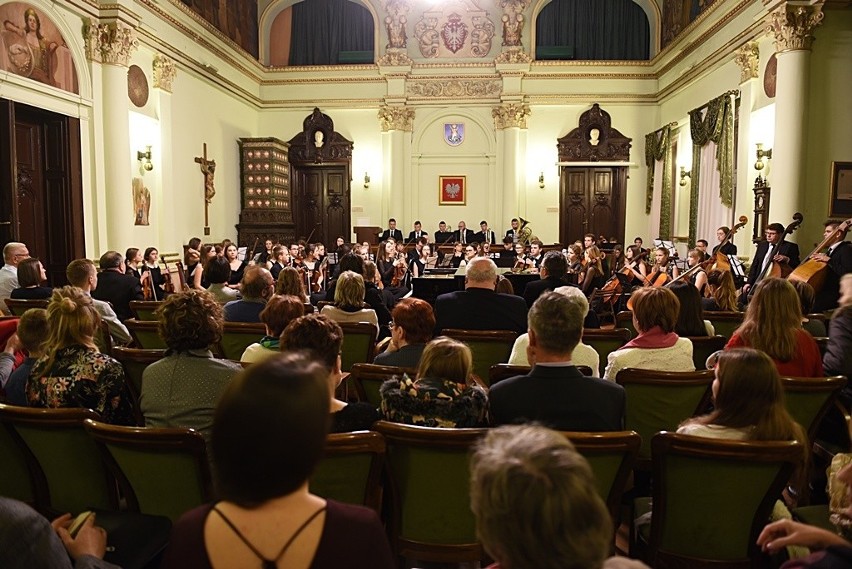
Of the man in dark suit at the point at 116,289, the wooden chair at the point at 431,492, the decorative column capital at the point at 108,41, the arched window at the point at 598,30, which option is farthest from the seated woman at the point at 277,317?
the arched window at the point at 598,30

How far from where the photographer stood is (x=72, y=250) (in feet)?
30.4

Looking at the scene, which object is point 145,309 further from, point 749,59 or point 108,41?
point 749,59

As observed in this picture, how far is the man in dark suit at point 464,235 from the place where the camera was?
15484 millimetres

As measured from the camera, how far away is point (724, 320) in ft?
16.9

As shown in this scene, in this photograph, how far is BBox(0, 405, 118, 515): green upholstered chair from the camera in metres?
2.31

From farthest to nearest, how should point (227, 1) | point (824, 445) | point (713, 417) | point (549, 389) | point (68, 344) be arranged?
point (227, 1), point (824, 445), point (68, 344), point (549, 389), point (713, 417)

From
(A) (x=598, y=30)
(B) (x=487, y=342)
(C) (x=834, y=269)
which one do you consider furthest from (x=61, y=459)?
(A) (x=598, y=30)

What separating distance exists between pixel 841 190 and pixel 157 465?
964cm

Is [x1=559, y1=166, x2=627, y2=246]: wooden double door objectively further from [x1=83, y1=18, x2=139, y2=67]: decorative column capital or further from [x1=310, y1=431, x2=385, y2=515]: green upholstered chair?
[x1=310, y1=431, x2=385, y2=515]: green upholstered chair

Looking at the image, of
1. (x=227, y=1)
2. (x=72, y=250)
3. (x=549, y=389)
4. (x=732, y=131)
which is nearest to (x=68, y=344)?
(x=549, y=389)

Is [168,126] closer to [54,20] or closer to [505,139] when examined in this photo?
[54,20]

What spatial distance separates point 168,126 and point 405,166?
6.65 meters

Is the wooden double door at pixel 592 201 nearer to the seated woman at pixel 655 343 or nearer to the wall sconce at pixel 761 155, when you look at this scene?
the wall sconce at pixel 761 155

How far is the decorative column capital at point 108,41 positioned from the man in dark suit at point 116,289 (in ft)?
14.8
